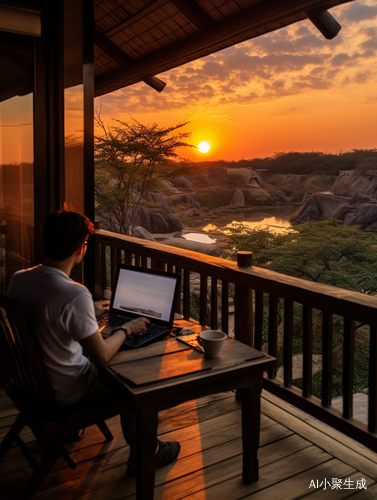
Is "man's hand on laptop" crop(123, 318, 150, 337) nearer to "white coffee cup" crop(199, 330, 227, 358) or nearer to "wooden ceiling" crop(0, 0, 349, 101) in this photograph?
"white coffee cup" crop(199, 330, 227, 358)

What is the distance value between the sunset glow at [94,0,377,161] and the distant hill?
0.22 m

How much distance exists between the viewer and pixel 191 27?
3.65 metres

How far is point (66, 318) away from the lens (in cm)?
148

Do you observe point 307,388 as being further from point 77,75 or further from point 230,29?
point 230,29

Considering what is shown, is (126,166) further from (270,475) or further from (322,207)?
(270,475)

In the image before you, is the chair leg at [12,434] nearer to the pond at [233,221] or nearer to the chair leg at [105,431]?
the chair leg at [105,431]

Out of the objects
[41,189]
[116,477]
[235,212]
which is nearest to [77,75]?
[41,189]

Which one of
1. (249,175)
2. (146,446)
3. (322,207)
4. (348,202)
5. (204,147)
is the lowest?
(146,446)

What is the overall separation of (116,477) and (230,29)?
3158 millimetres

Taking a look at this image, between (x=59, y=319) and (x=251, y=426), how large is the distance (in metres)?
0.95

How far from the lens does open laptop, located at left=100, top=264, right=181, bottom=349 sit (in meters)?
1.95

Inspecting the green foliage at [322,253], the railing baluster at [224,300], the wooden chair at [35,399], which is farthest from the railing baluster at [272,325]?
the green foliage at [322,253]

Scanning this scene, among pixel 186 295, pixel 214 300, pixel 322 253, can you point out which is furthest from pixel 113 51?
pixel 322 253

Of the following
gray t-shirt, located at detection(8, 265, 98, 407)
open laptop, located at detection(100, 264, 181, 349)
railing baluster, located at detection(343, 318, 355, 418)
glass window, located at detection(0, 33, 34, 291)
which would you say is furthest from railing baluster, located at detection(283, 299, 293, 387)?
glass window, located at detection(0, 33, 34, 291)
